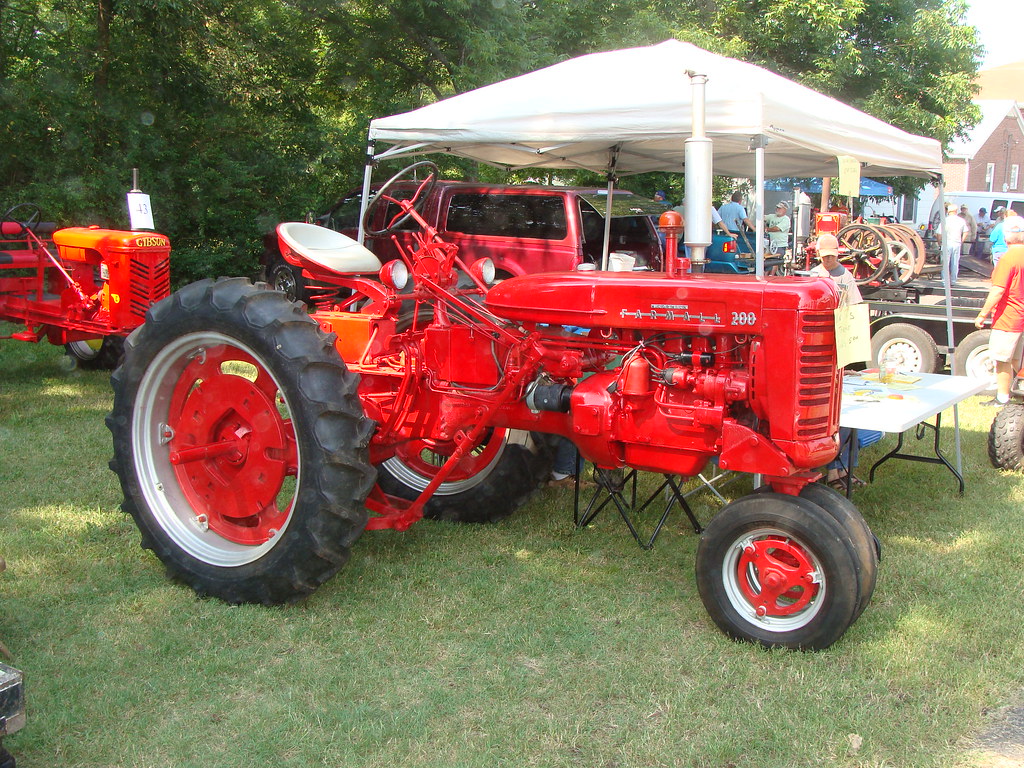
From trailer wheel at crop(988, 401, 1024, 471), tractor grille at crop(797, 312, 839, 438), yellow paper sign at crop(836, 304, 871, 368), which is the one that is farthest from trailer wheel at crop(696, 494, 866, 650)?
trailer wheel at crop(988, 401, 1024, 471)

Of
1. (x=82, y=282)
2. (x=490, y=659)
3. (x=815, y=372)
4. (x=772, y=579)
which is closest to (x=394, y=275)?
(x=490, y=659)

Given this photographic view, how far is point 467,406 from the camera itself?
3965 mm

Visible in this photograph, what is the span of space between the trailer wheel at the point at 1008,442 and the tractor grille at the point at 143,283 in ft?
20.4

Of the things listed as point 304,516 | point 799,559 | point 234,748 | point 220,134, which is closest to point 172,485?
point 304,516

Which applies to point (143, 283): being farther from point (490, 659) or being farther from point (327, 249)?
point (490, 659)

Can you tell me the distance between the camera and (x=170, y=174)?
1163cm

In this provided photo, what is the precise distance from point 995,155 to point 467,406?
4494 centimetres

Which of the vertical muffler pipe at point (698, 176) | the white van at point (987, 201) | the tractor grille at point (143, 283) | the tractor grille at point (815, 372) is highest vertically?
the white van at point (987, 201)

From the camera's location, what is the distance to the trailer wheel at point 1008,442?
19.2 feet

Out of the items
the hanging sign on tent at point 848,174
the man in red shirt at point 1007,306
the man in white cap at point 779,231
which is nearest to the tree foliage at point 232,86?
the man in white cap at point 779,231

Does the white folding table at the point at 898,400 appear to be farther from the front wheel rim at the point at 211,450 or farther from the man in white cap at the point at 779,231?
the man in white cap at the point at 779,231

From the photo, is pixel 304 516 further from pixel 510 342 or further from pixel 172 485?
pixel 510 342

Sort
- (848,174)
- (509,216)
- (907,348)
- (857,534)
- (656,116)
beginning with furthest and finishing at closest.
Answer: (509,216)
(907,348)
(848,174)
(656,116)
(857,534)

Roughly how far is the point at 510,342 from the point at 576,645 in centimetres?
123
